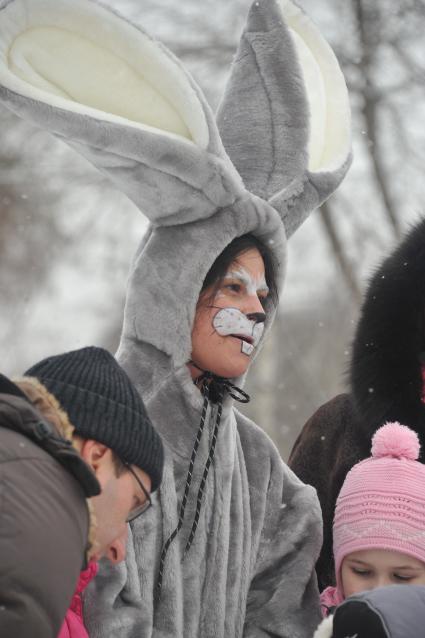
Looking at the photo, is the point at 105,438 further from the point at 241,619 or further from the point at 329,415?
the point at 329,415

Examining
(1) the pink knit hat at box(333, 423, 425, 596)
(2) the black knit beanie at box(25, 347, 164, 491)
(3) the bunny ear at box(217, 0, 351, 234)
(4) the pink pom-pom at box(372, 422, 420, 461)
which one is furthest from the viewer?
(3) the bunny ear at box(217, 0, 351, 234)

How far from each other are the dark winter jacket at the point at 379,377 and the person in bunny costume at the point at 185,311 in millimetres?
311

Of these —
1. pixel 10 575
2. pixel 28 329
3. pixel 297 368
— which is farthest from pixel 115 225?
pixel 10 575

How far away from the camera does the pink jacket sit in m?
1.92

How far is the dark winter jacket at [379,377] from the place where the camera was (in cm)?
278

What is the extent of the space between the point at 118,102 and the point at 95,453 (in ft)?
3.36

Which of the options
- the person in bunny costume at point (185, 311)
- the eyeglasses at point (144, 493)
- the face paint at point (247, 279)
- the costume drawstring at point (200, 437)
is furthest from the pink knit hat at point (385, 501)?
the eyeglasses at point (144, 493)

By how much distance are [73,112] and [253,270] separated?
0.67m

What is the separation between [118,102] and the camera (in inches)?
91.8

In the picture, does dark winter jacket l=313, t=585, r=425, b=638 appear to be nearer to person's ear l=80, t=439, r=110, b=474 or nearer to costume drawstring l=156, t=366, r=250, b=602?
person's ear l=80, t=439, r=110, b=474

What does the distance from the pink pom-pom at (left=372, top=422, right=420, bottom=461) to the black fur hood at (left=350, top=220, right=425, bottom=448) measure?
0.54 feet

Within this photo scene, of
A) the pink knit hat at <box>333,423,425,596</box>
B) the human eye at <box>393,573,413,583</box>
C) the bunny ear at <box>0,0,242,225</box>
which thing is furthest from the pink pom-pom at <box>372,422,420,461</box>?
the bunny ear at <box>0,0,242,225</box>

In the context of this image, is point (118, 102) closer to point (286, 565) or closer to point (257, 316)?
point (257, 316)

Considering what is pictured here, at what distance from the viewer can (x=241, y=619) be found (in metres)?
2.40
